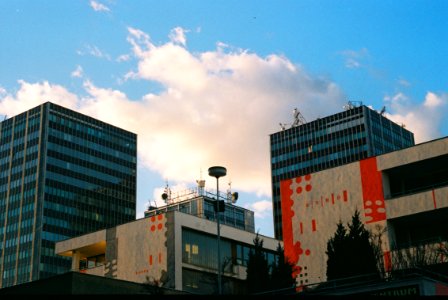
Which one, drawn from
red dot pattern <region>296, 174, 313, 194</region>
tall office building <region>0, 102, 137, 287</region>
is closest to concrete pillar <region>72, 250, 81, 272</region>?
red dot pattern <region>296, 174, 313, 194</region>

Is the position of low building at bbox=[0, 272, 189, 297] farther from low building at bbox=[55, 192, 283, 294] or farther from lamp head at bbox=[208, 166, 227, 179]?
low building at bbox=[55, 192, 283, 294]

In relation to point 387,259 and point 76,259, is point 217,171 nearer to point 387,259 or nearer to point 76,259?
point 387,259

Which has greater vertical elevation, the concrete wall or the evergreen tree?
the concrete wall

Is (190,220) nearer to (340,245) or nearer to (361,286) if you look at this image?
(340,245)

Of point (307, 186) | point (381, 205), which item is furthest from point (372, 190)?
point (307, 186)

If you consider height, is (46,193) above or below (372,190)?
above

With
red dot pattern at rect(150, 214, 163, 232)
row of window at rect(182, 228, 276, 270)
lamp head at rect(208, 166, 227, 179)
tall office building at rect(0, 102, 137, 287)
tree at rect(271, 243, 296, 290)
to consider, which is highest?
tall office building at rect(0, 102, 137, 287)

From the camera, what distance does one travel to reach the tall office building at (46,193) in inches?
7190

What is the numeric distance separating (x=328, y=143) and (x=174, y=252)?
124 meters

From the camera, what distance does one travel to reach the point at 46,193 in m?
185

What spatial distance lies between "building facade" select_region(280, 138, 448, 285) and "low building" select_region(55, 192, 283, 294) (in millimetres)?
9915

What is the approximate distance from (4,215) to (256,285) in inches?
6169

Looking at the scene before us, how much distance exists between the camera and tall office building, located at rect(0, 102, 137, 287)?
18262 centimetres

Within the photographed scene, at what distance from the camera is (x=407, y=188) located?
56.4 m
